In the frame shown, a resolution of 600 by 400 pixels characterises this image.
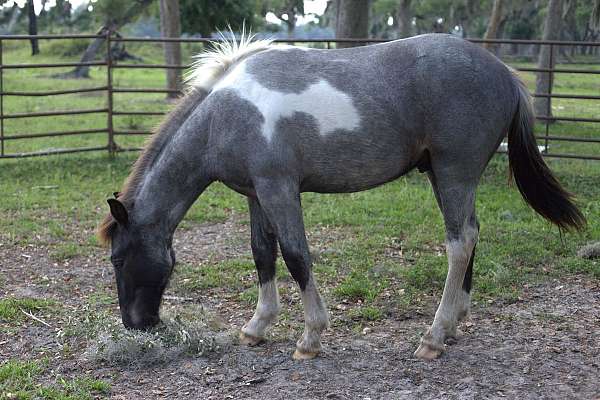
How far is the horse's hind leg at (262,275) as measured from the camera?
4.30 meters

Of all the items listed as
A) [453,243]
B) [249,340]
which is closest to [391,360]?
[453,243]

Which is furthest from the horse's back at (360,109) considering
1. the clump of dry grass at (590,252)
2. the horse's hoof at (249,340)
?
the clump of dry grass at (590,252)

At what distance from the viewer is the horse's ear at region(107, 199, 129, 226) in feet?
12.6

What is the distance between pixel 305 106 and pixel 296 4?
35.6 metres

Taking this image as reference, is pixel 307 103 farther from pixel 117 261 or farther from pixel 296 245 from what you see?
pixel 117 261

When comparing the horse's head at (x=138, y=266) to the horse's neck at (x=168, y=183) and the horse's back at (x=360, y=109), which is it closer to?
the horse's neck at (x=168, y=183)

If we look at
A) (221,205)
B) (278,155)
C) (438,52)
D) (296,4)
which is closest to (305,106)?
(278,155)

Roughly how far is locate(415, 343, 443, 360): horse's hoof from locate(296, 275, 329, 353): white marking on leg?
0.53m

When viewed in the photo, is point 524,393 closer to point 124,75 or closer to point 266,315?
point 266,315

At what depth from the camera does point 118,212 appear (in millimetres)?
3902

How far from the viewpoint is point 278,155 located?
3830mm

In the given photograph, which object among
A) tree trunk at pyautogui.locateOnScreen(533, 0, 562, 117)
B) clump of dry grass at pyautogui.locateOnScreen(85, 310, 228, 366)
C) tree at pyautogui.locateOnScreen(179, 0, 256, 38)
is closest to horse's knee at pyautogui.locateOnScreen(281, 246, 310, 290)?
clump of dry grass at pyautogui.locateOnScreen(85, 310, 228, 366)

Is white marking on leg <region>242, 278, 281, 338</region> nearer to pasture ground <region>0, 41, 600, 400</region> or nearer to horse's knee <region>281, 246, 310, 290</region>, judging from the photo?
pasture ground <region>0, 41, 600, 400</region>

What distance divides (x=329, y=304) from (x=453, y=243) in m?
1.20
